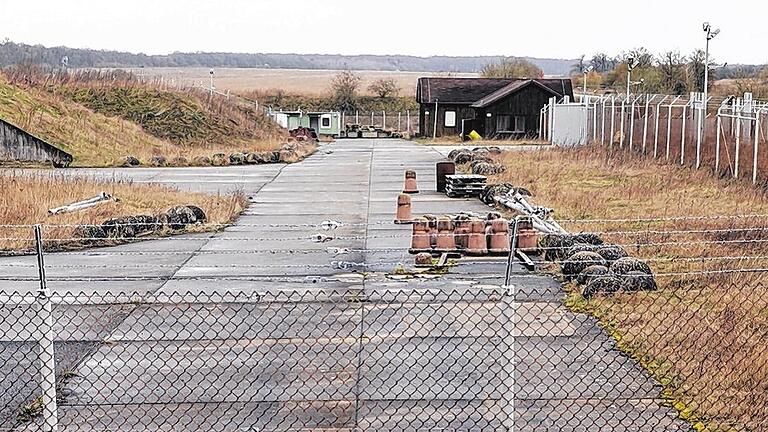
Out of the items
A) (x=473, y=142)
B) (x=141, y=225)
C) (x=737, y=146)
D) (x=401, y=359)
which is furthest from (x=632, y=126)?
(x=401, y=359)

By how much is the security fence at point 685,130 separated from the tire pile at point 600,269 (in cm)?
1018

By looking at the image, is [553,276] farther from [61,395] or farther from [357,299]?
[61,395]

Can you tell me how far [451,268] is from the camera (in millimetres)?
14438

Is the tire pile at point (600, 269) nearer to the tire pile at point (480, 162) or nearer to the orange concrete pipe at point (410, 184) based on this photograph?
the orange concrete pipe at point (410, 184)

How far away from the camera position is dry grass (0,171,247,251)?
18.2m

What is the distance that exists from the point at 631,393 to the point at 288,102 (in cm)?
9677

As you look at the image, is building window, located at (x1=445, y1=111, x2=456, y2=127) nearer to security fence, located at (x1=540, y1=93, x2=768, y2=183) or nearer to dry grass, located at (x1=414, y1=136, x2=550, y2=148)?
dry grass, located at (x1=414, y1=136, x2=550, y2=148)

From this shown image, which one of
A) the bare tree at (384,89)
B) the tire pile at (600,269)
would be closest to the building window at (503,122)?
the bare tree at (384,89)

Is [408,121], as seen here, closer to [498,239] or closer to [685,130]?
[685,130]

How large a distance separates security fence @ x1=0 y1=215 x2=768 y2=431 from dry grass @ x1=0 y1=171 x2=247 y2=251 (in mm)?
5693

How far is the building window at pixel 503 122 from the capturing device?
6781 cm

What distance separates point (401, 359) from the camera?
9.31 metres

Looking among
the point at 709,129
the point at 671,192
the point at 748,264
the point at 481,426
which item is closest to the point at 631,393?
the point at 481,426

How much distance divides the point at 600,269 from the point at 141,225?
8.09 m
